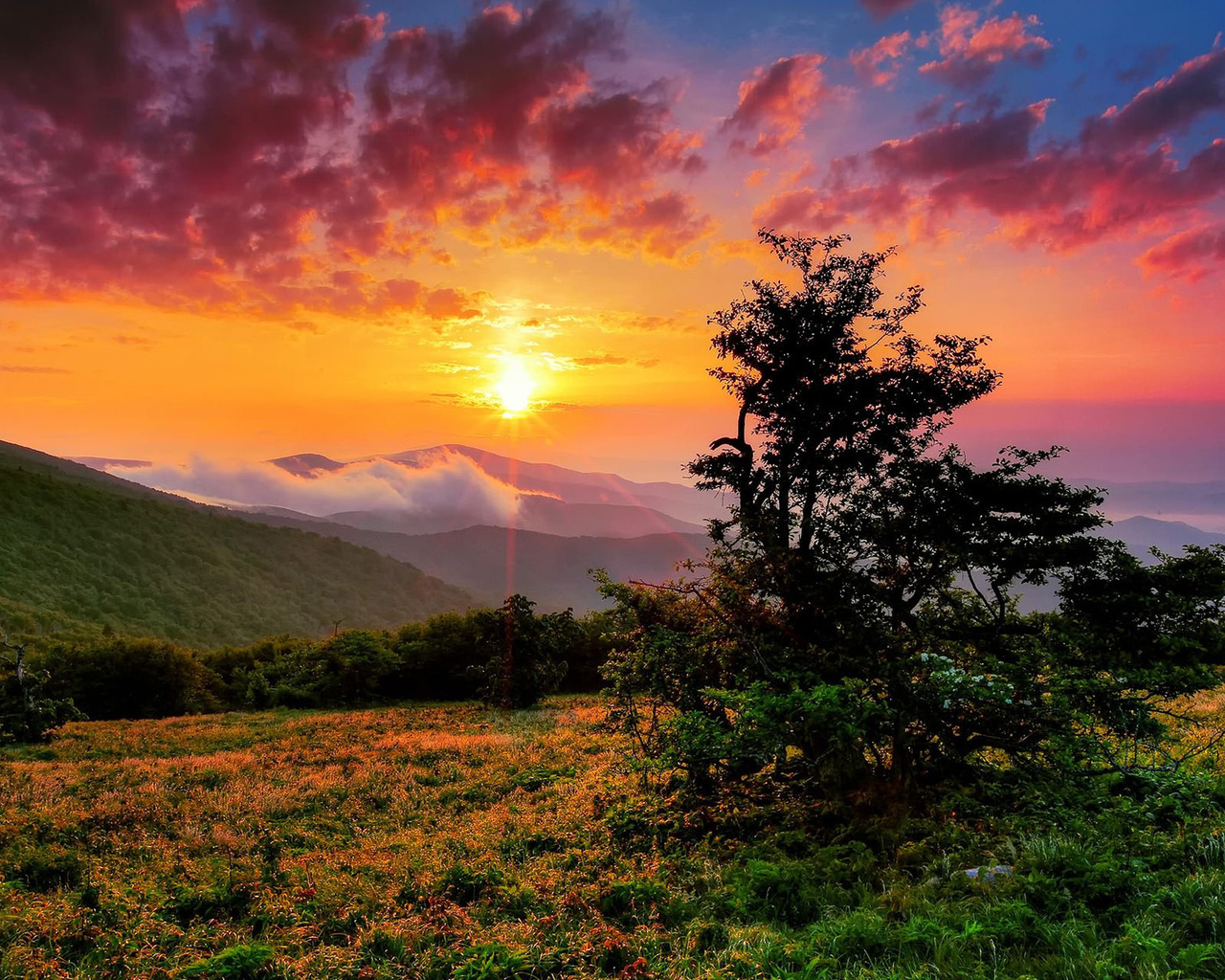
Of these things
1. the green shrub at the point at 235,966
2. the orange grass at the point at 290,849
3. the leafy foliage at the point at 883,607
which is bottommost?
the orange grass at the point at 290,849

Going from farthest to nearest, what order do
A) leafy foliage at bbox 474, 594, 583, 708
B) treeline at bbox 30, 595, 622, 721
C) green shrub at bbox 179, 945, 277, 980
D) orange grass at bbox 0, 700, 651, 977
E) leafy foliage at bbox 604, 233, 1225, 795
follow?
treeline at bbox 30, 595, 622, 721, leafy foliage at bbox 474, 594, 583, 708, leafy foliage at bbox 604, 233, 1225, 795, orange grass at bbox 0, 700, 651, 977, green shrub at bbox 179, 945, 277, 980

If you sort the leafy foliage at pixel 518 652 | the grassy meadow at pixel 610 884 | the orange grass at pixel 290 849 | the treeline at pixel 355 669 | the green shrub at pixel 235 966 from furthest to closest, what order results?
the treeline at pixel 355 669 < the leafy foliage at pixel 518 652 < the orange grass at pixel 290 849 < the green shrub at pixel 235 966 < the grassy meadow at pixel 610 884

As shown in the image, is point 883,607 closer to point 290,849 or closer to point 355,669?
point 290,849

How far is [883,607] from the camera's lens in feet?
42.7

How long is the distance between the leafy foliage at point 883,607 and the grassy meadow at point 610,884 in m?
1.30

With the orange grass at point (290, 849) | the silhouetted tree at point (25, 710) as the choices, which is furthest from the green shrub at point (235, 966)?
the silhouetted tree at point (25, 710)

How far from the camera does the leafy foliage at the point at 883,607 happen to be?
449 inches

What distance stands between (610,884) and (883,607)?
7.70 metres

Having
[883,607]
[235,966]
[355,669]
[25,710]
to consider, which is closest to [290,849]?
[235,966]

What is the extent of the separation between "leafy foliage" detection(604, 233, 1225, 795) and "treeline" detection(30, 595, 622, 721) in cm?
3260

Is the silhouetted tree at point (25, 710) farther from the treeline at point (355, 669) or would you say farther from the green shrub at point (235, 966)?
the green shrub at point (235, 966)

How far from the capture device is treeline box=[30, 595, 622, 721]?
46750mm

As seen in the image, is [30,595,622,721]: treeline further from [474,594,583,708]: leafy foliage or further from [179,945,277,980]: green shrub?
[179,945,277,980]: green shrub

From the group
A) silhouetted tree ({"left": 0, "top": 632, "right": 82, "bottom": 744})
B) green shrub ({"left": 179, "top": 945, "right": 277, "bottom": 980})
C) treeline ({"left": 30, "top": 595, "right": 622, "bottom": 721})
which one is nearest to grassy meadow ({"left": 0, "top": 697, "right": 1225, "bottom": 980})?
green shrub ({"left": 179, "top": 945, "right": 277, "bottom": 980})
